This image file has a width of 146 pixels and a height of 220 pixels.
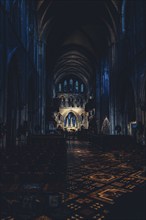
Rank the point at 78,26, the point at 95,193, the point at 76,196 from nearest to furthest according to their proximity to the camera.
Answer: the point at 76,196 → the point at 95,193 → the point at 78,26

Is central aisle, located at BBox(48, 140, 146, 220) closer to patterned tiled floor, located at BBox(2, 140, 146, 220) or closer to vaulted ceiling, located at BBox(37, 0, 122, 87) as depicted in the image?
patterned tiled floor, located at BBox(2, 140, 146, 220)

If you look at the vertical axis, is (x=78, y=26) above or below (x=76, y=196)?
above

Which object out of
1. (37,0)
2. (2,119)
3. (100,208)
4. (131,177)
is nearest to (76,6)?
(37,0)

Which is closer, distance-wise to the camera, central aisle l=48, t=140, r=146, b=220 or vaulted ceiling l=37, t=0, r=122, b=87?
central aisle l=48, t=140, r=146, b=220

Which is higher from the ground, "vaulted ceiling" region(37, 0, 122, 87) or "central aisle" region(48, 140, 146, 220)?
"vaulted ceiling" region(37, 0, 122, 87)

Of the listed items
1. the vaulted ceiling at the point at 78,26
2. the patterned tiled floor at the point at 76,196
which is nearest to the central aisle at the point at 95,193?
the patterned tiled floor at the point at 76,196

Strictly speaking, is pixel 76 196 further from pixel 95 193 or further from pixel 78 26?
pixel 78 26

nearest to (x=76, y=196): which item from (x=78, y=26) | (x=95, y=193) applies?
(x=95, y=193)

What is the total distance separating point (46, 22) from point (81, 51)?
35.2 ft

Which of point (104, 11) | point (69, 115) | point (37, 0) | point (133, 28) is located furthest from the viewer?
point (69, 115)

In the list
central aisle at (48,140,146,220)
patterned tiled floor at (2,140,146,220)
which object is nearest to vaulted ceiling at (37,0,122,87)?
central aisle at (48,140,146,220)

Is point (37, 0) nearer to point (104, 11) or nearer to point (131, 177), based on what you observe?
point (104, 11)

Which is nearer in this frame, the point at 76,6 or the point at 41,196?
the point at 41,196

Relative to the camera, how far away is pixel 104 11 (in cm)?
2116
